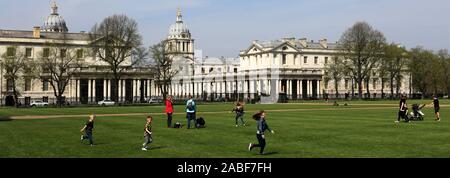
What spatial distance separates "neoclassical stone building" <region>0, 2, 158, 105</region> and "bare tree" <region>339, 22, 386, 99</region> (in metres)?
37.3

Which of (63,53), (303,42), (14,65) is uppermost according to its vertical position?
(303,42)

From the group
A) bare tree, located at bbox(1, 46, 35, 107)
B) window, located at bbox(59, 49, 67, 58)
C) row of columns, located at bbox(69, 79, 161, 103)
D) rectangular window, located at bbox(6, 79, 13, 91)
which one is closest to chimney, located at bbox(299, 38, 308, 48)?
row of columns, located at bbox(69, 79, 161, 103)

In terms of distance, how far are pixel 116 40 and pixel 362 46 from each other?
42.9 m

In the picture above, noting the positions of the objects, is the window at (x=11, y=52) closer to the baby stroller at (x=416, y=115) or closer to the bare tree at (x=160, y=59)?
the bare tree at (x=160, y=59)

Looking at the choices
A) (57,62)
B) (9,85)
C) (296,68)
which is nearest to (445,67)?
(296,68)

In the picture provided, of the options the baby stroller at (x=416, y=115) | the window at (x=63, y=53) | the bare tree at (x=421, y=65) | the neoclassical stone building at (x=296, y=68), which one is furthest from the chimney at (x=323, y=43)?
the baby stroller at (x=416, y=115)

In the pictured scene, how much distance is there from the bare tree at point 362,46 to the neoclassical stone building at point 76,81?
122ft

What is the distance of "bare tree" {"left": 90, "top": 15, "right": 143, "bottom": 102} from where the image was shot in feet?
257

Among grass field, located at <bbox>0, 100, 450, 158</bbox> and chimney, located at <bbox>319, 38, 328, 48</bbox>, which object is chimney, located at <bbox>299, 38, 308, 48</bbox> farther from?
grass field, located at <bbox>0, 100, 450, 158</bbox>

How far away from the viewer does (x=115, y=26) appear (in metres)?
79.5

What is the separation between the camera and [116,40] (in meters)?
78.8

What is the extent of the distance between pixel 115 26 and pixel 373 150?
65683 mm

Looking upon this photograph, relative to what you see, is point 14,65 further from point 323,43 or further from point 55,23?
point 323,43
